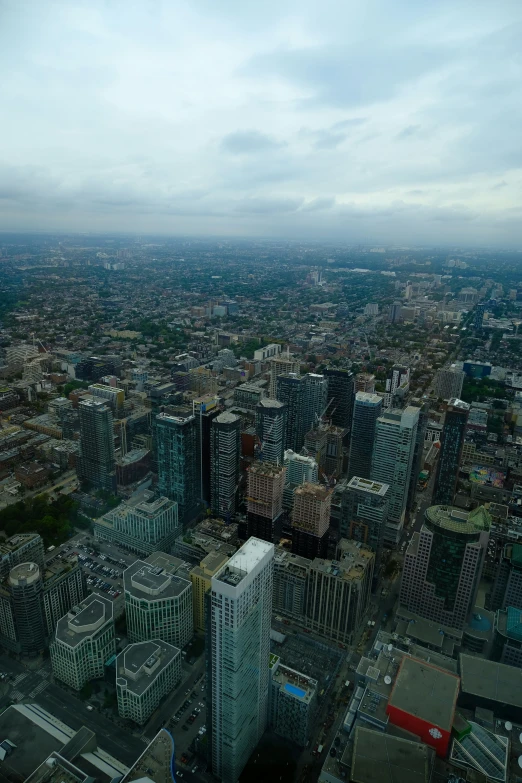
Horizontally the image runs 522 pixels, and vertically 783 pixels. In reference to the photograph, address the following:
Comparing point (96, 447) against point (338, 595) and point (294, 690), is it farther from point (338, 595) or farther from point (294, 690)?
point (294, 690)

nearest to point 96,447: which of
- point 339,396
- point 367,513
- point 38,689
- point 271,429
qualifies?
point 271,429

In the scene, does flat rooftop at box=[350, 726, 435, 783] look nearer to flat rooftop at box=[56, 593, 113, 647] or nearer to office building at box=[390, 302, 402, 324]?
flat rooftop at box=[56, 593, 113, 647]

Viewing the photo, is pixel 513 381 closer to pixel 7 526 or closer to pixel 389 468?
pixel 389 468

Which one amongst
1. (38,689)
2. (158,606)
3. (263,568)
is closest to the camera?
(263,568)

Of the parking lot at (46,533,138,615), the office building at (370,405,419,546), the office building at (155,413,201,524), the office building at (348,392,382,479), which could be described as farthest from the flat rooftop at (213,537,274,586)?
the office building at (348,392,382,479)

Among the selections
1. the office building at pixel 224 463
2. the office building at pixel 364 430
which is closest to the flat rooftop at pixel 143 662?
the office building at pixel 224 463

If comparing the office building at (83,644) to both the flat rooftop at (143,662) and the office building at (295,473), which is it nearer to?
the flat rooftop at (143,662)

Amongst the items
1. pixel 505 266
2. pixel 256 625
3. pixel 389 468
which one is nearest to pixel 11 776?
pixel 256 625
